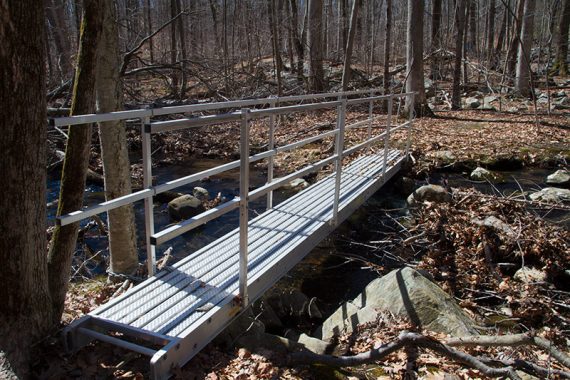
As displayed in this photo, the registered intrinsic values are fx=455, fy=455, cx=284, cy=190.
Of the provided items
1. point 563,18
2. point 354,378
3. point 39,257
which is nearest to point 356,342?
point 354,378

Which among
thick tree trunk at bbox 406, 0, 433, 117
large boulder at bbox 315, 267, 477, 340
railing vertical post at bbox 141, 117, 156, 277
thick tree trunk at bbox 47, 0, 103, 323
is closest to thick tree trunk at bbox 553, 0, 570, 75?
thick tree trunk at bbox 406, 0, 433, 117

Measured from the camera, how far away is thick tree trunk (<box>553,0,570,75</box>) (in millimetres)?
23844

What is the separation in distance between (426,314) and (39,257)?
128 inches

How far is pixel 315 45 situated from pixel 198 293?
1621 cm

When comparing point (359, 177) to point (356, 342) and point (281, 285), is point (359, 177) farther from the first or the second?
point (356, 342)

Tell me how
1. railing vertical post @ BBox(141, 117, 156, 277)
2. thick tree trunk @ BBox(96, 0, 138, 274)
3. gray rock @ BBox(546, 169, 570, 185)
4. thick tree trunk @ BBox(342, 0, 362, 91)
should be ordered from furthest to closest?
thick tree trunk @ BBox(342, 0, 362, 91) → gray rock @ BBox(546, 169, 570, 185) → thick tree trunk @ BBox(96, 0, 138, 274) → railing vertical post @ BBox(141, 117, 156, 277)

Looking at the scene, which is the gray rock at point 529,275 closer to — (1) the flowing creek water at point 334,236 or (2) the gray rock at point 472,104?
(1) the flowing creek water at point 334,236

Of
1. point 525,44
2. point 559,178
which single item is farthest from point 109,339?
point 525,44

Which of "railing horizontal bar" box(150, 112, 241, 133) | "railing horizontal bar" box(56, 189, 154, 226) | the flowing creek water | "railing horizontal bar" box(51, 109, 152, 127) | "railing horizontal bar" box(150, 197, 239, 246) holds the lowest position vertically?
the flowing creek water

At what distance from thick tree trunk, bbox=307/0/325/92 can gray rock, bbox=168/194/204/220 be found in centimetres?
1082

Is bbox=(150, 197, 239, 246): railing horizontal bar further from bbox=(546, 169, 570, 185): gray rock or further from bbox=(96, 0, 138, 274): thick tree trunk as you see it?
bbox=(546, 169, 570, 185): gray rock

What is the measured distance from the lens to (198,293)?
3.84 metres

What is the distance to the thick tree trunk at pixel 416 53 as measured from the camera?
49.6 feet

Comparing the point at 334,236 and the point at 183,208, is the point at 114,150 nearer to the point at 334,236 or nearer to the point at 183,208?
the point at 183,208
